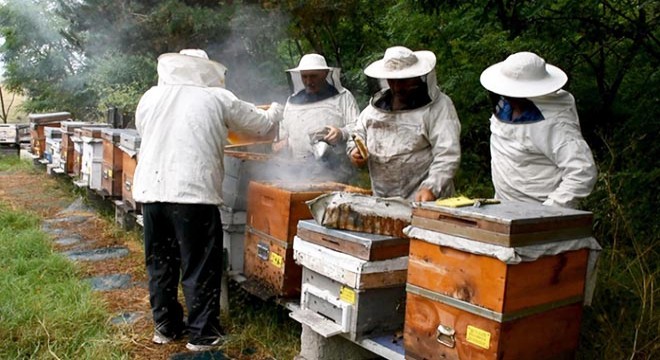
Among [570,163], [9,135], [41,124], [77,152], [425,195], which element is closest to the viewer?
[570,163]

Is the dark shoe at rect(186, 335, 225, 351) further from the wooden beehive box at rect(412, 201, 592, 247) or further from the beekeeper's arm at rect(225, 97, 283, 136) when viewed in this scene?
the wooden beehive box at rect(412, 201, 592, 247)

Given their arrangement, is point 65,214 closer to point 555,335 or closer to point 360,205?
point 360,205

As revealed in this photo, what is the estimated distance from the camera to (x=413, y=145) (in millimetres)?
3418

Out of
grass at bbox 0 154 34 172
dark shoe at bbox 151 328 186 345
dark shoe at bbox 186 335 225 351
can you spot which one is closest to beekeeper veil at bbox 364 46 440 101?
dark shoe at bbox 186 335 225 351

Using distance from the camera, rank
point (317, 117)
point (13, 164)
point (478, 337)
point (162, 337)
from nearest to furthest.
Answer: point (478, 337) → point (162, 337) → point (317, 117) → point (13, 164)

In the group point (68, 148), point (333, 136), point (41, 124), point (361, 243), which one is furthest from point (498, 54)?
→ point (41, 124)

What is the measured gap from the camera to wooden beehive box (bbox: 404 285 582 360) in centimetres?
216

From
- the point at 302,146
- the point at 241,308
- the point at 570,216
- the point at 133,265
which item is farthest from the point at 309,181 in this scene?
the point at 133,265

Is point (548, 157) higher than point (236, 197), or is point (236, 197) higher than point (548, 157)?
point (548, 157)

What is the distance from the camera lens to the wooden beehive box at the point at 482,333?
2.16 metres

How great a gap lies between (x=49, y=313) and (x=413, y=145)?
2.55 meters

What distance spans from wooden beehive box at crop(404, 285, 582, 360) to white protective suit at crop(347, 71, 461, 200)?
3.12 ft

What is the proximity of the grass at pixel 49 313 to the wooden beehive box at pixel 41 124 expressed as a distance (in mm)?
5863

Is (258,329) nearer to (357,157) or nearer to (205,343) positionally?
(205,343)
